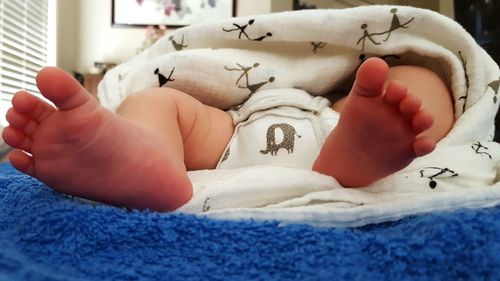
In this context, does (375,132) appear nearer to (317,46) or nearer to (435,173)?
(435,173)

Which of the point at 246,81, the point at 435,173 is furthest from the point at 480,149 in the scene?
the point at 246,81

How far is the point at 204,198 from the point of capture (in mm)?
463

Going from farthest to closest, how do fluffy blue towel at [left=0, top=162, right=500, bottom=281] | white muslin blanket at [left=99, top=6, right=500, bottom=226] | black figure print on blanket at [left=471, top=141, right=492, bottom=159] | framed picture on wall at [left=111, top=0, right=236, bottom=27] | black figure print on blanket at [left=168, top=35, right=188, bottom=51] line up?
framed picture on wall at [left=111, top=0, right=236, bottom=27], black figure print on blanket at [left=168, top=35, right=188, bottom=51], black figure print on blanket at [left=471, top=141, right=492, bottom=159], white muslin blanket at [left=99, top=6, right=500, bottom=226], fluffy blue towel at [left=0, top=162, right=500, bottom=281]

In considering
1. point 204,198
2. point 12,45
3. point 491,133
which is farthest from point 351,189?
point 12,45

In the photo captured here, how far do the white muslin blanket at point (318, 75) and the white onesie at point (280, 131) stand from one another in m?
0.06

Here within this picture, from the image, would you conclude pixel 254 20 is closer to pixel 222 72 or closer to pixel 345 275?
pixel 222 72

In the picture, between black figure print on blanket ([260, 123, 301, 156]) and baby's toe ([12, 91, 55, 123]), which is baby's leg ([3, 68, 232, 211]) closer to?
baby's toe ([12, 91, 55, 123])

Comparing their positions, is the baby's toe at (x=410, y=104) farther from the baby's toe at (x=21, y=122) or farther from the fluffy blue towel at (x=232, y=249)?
the baby's toe at (x=21, y=122)

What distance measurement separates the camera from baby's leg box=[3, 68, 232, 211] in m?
0.38

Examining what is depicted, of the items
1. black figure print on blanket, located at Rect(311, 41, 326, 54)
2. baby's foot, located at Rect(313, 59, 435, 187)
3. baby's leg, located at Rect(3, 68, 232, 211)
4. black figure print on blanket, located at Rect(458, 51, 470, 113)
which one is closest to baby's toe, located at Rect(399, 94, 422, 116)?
baby's foot, located at Rect(313, 59, 435, 187)

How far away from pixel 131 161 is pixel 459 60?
0.50 meters

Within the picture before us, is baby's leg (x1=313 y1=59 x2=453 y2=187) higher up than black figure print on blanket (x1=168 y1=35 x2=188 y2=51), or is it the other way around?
black figure print on blanket (x1=168 y1=35 x2=188 y2=51)

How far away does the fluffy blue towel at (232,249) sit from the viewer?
0.32 meters

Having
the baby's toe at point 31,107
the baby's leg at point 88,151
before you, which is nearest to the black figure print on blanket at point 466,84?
the baby's leg at point 88,151
